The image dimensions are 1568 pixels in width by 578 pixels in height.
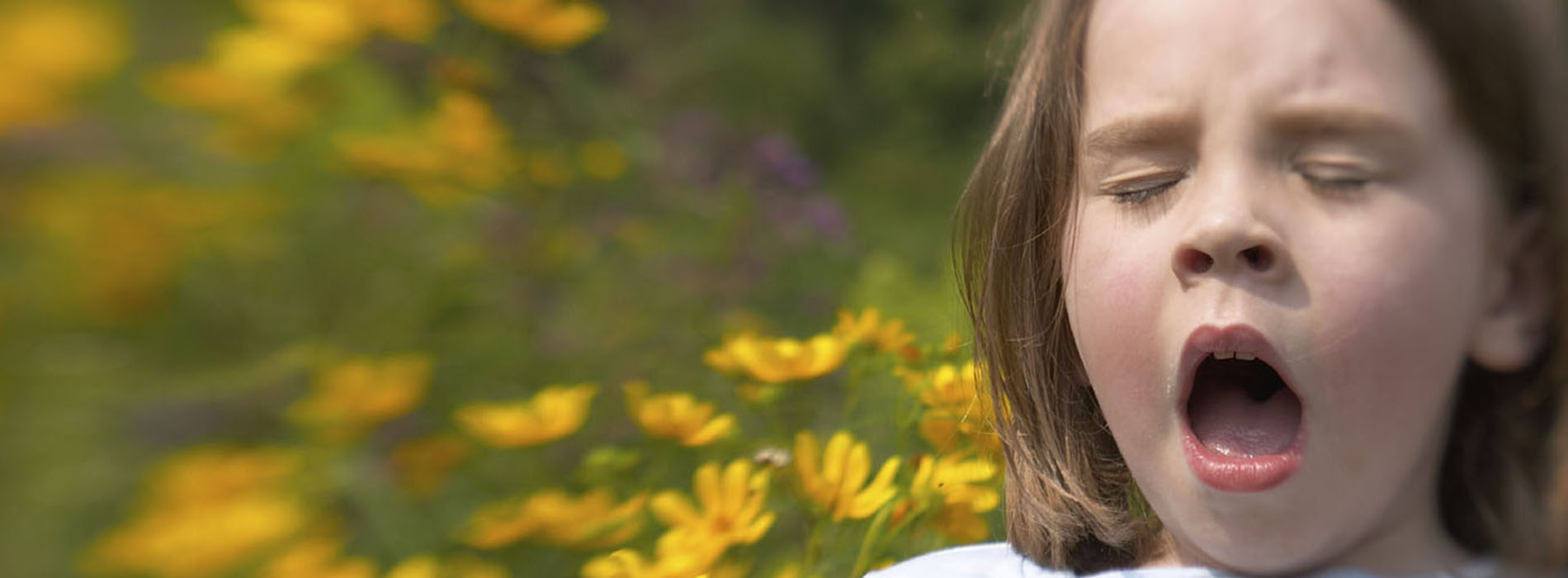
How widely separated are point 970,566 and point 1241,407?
252mm

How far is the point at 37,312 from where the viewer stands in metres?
0.54

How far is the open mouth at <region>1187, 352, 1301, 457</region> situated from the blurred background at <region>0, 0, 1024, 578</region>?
0.26m

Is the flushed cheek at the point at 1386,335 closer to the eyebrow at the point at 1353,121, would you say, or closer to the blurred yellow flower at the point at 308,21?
the eyebrow at the point at 1353,121

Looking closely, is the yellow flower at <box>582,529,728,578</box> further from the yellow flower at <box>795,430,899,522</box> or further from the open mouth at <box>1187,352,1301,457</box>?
the open mouth at <box>1187,352,1301,457</box>

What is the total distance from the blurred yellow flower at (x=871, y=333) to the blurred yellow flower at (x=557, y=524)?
0.87 ft

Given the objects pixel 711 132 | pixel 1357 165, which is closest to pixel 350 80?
pixel 1357 165

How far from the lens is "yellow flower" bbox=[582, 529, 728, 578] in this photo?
0.92 m

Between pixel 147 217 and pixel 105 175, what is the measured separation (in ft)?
0.14

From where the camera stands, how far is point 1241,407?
2.66 ft

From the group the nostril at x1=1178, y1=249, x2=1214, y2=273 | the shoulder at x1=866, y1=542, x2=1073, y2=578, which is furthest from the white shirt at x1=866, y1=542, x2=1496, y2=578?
the nostril at x1=1178, y1=249, x2=1214, y2=273

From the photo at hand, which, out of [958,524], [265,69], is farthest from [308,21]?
[958,524]

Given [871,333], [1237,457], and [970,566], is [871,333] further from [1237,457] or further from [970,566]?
[1237,457]

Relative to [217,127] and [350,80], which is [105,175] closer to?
[217,127]

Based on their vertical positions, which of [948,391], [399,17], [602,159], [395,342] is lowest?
[948,391]
